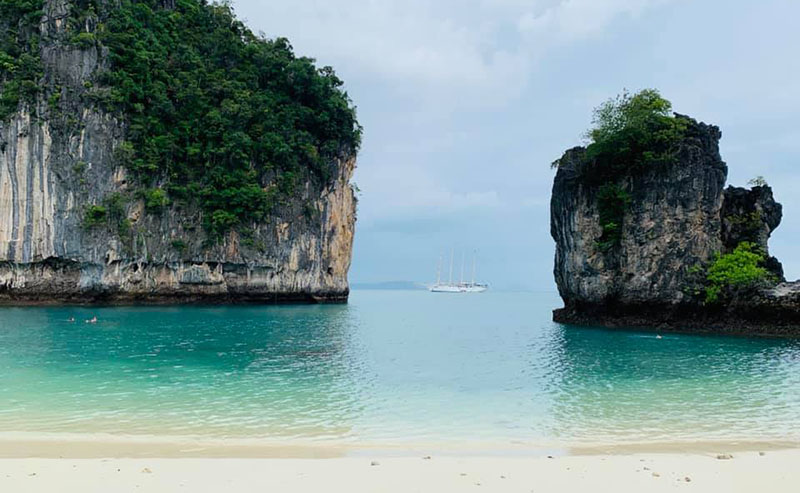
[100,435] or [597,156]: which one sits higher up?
[597,156]

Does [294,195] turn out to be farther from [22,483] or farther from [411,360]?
[22,483]

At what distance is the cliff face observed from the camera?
25.7m

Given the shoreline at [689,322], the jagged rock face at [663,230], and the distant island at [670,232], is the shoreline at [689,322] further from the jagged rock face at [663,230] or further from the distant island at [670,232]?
the jagged rock face at [663,230]

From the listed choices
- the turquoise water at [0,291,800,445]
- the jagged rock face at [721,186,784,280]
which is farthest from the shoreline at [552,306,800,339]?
the jagged rock face at [721,186,784,280]

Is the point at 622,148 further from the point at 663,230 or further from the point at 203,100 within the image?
the point at 203,100

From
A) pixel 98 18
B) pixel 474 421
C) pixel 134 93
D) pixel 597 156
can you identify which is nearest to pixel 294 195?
pixel 134 93

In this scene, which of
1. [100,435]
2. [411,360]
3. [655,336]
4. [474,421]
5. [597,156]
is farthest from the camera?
[597,156]

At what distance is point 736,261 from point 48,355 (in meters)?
27.7

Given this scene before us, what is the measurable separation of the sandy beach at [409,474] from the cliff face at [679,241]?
21372 millimetres

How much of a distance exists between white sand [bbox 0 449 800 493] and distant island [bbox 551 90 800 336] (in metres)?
21.4

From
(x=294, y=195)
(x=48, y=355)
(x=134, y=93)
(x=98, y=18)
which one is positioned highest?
(x=98, y=18)

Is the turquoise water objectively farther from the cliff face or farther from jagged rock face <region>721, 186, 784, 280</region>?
jagged rock face <region>721, 186, 784, 280</region>

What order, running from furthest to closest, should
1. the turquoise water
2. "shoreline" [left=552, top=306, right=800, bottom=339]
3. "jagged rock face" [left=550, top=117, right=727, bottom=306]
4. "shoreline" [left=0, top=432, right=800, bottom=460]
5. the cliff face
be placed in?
"jagged rock face" [left=550, top=117, right=727, bottom=306] → the cliff face → "shoreline" [left=552, top=306, right=800, bottom=339] → the turquoise water → "shoreline" [left=0, top=432, right=800, bottom=460]

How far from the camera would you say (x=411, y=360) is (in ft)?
53.3
